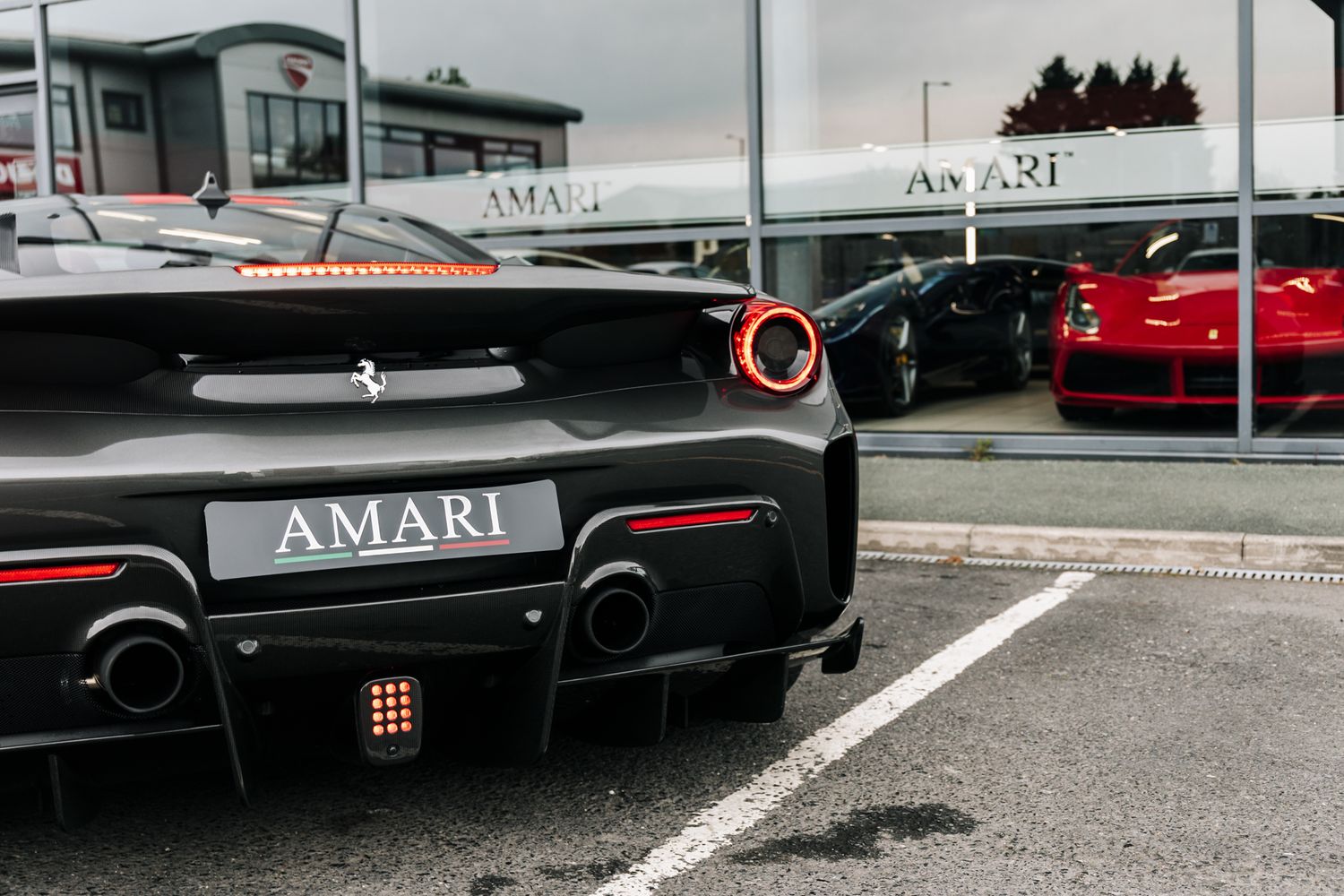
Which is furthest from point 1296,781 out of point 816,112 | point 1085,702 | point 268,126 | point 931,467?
point 268,126

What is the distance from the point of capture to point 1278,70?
23.1 feet

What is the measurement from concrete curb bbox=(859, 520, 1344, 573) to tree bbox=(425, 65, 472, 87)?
4723mm

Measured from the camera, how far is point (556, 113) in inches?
346

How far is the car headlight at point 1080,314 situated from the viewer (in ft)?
24.9

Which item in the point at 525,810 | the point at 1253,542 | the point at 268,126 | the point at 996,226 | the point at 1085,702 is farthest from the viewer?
the point at 268,126

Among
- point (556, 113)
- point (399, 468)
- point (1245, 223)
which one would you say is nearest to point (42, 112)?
point (556, 113)

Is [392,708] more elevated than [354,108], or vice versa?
[354,108]

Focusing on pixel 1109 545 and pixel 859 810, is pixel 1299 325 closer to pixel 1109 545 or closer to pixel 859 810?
pixel 1109 545

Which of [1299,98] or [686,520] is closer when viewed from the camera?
[686,520]

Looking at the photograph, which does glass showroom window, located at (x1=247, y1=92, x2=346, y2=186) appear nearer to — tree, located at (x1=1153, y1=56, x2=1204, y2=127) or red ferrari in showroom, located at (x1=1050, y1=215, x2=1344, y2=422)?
red ferrari in showroom, located at (x1=1050, y1=215, x2=1344, y2=422)

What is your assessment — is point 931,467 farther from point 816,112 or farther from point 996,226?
point 816,112

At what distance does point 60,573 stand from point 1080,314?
21.1 feet

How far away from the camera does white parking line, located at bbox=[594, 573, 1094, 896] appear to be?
8.32ft

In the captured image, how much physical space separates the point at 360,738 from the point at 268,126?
8.19m
